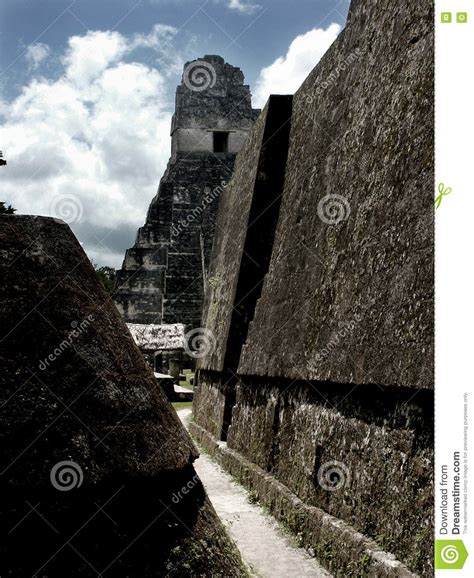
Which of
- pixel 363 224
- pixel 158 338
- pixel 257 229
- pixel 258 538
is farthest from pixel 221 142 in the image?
pixel 258 538

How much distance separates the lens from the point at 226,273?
1027 centimetres

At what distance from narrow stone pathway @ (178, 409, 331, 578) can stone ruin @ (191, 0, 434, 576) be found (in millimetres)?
115

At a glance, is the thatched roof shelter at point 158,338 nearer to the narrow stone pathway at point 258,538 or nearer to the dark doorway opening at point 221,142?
the dark doorway opening at point 221,142

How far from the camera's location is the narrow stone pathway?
4.23 meters

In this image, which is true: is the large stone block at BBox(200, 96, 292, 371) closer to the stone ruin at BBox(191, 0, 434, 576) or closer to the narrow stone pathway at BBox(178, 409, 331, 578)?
the stone ruin at BBox(191, 0, 434, 576)

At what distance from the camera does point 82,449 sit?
2129 mm

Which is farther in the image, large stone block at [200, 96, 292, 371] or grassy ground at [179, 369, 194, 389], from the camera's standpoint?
grassy ground at [179, 369, 194, 389]

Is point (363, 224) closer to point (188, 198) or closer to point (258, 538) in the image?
point (258, 538)

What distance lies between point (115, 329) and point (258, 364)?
421 cm

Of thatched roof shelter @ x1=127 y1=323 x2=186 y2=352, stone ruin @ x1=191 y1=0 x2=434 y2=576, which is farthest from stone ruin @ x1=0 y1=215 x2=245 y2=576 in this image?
thatched roof shelter @ x1=127 y1=323 x2=186 y2=352

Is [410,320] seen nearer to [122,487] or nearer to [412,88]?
[412,88]

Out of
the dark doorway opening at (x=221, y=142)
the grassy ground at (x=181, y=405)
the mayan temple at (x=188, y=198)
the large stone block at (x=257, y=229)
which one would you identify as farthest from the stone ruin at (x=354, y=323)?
the dark doorway opening at (x=221, y=142)

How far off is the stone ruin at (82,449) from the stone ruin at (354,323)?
59.2 inches

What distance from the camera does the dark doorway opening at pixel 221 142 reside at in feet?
82.6
